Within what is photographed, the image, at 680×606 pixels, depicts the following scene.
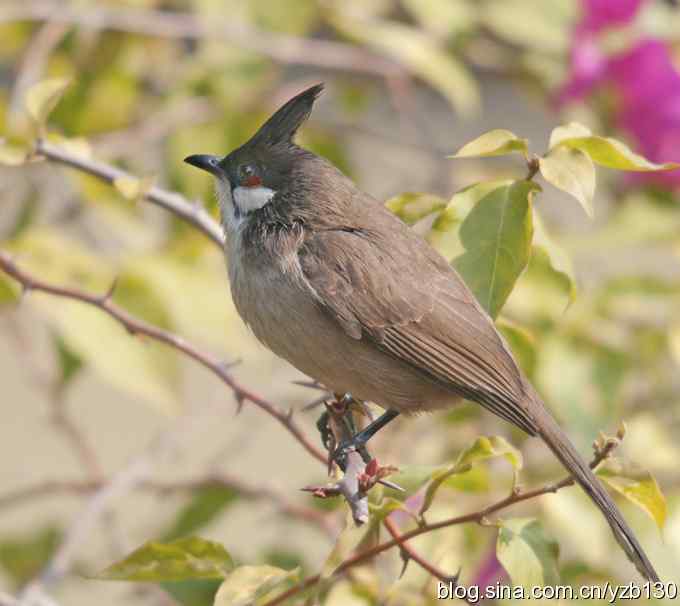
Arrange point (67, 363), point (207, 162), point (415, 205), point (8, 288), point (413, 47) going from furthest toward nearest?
point (413, 47), point (67, 363), point (207, 162), point (8, 288), point (415, 205)

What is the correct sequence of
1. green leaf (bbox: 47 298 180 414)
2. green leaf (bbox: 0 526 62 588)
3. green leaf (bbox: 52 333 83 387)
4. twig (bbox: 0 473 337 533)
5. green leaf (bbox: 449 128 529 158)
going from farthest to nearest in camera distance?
green leaf (bbox: 0 526 62 588) < green leaf (bbox: 52 333 83 387) < twig (bbox: 0 473 337 533) < green leaf (bbox: 47 298 180 414) < green leaf (bbox: 449 128 529 158)

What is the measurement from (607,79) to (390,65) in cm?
77

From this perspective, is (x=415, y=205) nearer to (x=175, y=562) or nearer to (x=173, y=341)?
(x=173, y=341)

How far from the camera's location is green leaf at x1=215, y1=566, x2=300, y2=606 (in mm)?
1854

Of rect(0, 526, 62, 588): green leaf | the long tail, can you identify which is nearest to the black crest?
the long tail

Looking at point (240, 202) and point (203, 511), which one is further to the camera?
point (203, 511)

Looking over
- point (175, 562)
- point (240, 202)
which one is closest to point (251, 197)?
point (240, 202)

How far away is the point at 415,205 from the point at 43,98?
72cm

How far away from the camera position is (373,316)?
2.50m

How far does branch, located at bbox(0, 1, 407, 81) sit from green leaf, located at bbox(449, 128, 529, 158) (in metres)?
1.58

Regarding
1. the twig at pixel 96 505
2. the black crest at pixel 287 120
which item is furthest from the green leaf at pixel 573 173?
the twig at pixel 96 505

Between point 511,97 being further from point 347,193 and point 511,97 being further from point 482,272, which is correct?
point 482,272

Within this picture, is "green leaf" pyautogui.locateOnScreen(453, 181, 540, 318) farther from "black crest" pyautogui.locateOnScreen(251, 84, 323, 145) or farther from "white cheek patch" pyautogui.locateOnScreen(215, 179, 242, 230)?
"white cheek patch" pyautogui.locateOnScreen(215, 179, 242, 230)

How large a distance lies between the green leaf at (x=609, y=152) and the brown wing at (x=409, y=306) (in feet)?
1.71
